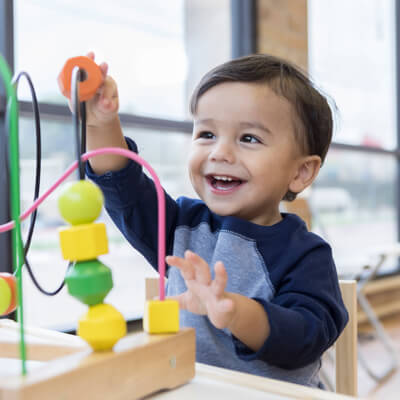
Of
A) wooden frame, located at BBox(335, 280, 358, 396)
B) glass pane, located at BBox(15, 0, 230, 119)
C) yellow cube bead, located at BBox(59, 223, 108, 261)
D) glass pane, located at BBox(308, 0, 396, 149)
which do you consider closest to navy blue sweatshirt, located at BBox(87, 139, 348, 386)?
wooden frame, located at BBox(335, 280, 358, 396)

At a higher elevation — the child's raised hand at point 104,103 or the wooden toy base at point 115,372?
the child's raised hand at point 104,103

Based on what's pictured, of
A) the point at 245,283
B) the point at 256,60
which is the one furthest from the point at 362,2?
the point at 245,283

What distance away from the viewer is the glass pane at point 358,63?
10.6 ft

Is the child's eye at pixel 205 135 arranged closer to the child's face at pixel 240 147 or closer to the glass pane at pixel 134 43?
the child's face at pixel 240 147

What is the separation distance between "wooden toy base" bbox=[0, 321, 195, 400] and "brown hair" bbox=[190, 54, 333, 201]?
43 centimetres

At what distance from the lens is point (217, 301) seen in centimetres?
48

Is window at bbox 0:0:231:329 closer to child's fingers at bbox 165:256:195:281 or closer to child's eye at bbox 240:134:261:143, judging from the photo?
child's eye at bbox 240:134:261:143

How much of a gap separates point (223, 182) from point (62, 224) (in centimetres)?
122

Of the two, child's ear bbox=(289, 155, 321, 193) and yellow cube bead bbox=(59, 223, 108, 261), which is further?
child's ear bbox=(289, 155, 321, 193)

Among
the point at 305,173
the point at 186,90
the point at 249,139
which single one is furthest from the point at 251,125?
the point at 186,90

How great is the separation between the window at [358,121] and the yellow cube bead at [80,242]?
102 inches

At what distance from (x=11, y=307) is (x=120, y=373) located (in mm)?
193

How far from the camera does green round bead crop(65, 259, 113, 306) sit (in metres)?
0.44

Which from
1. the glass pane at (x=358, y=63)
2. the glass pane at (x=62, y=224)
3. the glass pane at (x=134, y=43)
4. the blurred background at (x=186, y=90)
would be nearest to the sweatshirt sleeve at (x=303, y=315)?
the blurred background at (x=186, y=90)
